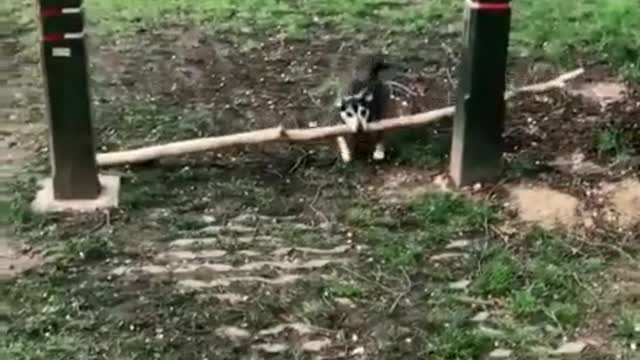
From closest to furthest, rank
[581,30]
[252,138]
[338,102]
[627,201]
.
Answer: [627,201]
[252,138]
[338,102]
[581,30]

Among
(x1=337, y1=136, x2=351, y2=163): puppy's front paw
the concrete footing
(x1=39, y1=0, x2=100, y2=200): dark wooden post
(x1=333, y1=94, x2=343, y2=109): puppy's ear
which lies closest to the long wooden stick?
(x1=337, y1=136, x2=351, y2=163): puppy's front paw

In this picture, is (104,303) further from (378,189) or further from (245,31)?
(245,31)

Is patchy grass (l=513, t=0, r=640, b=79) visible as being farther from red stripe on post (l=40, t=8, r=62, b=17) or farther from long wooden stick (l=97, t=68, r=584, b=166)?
red stripe on post (l=40, t=8, r=62, b=17)

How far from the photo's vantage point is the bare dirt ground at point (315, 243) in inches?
170

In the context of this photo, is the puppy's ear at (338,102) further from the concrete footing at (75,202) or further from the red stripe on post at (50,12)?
the red stripe on post at (50,12)

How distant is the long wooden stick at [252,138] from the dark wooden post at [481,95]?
1.41 ft

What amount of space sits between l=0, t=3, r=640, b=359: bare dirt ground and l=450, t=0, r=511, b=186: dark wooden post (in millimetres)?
126

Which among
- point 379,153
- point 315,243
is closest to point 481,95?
point 379,153

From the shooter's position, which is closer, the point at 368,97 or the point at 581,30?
the point at 368,97

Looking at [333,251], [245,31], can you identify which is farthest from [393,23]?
[333,251]

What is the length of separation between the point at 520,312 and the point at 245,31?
14.4ft

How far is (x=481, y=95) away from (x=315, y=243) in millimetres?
1067

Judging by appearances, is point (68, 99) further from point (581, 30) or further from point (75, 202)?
point (581, 30)

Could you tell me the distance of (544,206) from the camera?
542 cm
